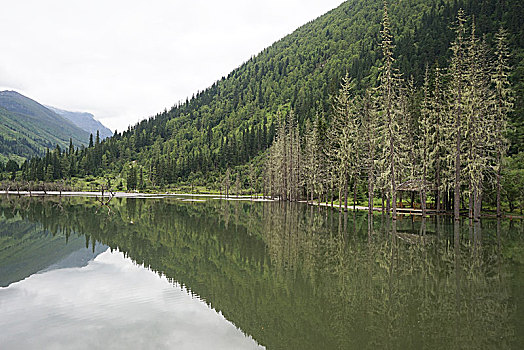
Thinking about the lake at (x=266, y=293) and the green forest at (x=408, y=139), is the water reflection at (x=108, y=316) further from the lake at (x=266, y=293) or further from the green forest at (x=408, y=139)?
the green forest at (x=408, y=139)

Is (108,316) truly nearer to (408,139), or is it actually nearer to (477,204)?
(477,204)

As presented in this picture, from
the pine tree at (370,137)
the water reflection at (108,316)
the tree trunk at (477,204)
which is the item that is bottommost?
the water reflection at (108,316)

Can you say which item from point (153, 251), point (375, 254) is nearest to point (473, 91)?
point (375, 254)

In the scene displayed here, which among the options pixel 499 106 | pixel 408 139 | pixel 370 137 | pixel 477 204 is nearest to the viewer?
pixel 477 204

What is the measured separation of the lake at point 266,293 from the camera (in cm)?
957

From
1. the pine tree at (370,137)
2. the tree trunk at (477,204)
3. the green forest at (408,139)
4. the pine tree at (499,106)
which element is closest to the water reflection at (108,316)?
the green forest at (408,139)

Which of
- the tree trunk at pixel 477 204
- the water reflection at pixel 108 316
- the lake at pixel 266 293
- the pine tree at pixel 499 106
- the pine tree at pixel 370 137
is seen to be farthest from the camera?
the pine tree at pixel 370 137

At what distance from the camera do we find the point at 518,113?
57.9 meters

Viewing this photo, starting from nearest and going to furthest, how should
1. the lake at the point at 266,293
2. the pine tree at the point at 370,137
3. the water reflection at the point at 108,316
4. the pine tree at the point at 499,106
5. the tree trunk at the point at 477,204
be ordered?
the water reflection at the point at 108,316 < the lake at the point at 266,293 < the tree trunk at the point at 477,204 < the pine tree at the point at 499,106 < the pine tree at the point at 370,137

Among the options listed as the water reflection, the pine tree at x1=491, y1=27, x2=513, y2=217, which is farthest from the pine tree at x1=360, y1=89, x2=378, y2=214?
the water reflection

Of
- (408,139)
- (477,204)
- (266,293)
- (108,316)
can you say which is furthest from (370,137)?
(108,316)

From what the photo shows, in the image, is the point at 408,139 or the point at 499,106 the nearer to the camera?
the point at 499,106

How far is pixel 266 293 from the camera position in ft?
44.4

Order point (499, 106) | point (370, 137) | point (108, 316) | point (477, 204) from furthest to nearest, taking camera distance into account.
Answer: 1. point (370, 137)
2. point (499, 106)
3. point (477, 204)
4. point (108, 316)
